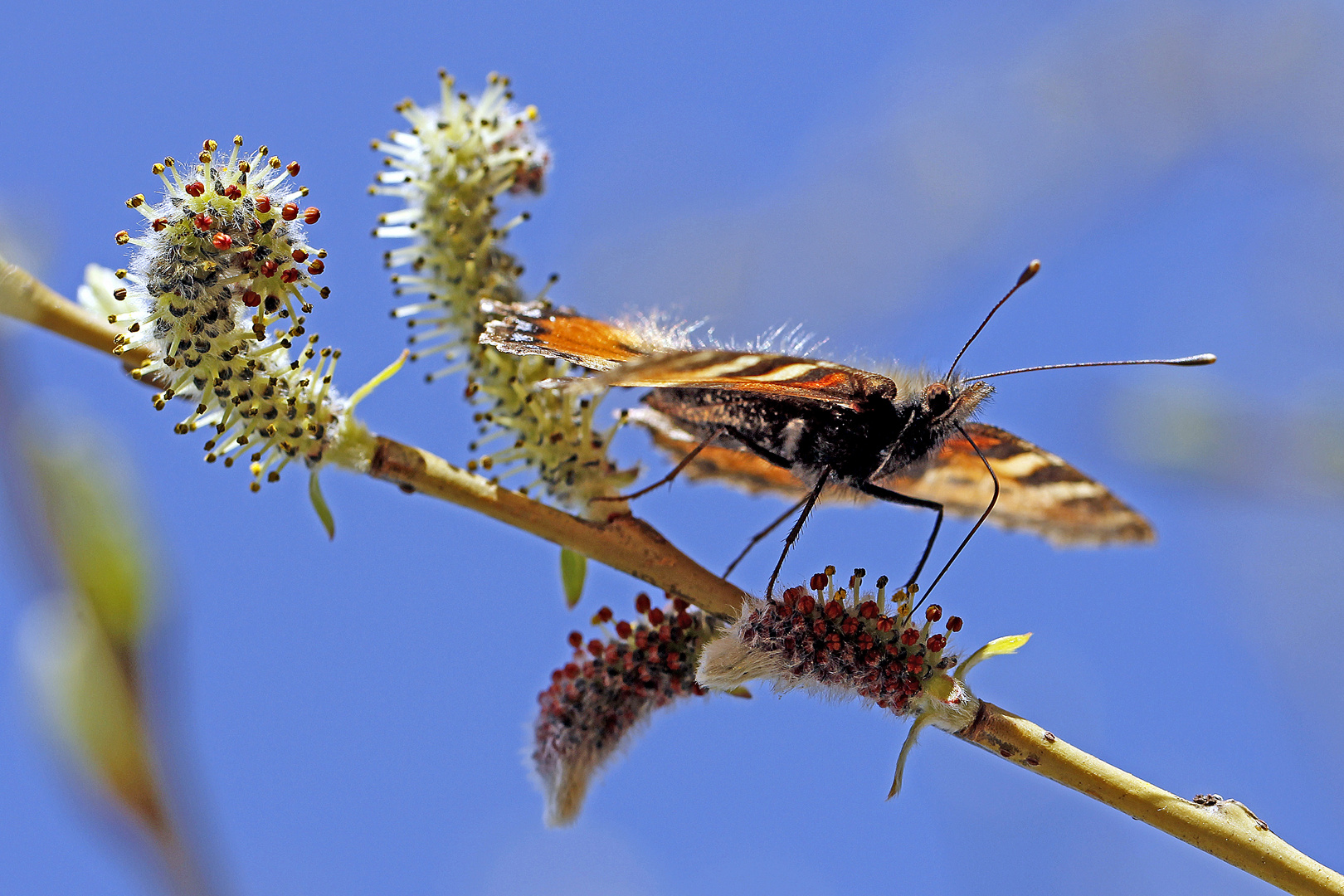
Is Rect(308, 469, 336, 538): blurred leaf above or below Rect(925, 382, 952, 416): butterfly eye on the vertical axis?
below

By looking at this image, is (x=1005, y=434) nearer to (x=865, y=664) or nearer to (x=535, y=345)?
(x=865, y=664)

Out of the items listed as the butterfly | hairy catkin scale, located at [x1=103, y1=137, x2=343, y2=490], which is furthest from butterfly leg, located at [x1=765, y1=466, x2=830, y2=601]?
hairy catkin scale, located at [x1=103, y1=137, x2=343, y2=490]

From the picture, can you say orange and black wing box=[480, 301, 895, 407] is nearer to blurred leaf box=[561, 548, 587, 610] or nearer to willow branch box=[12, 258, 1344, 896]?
willow branch box=[12, 258, 1344, 896]

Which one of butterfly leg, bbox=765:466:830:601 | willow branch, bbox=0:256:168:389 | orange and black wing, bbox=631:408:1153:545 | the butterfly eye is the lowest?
willow branch, bbox=0:256:168:389

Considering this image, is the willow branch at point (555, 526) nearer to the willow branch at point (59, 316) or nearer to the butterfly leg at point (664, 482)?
the butterfly leg at point (664, 482)

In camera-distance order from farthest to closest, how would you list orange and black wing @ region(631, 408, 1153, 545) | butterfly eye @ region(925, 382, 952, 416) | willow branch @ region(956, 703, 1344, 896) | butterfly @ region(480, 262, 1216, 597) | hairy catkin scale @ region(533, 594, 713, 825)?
1. orange and black wing @ region(631, 408, 1153, 545)
2. butterfly eye @ region(925, 382, 952, 416)
3. hairy catkin scale @ region(533, 594, 713, 825)
4. butterfly @ region(480, 262, 1216, 597)
5. willow branch @ region(956, 703, 1344, 896)

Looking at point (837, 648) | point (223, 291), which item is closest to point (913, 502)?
point (837, 648)

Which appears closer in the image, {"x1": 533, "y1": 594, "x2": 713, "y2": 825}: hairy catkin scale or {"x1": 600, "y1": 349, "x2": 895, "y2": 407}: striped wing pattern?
{"x1": 600, "y1": 349, "x2": 895, "y2": 407}: striped wing pattern
